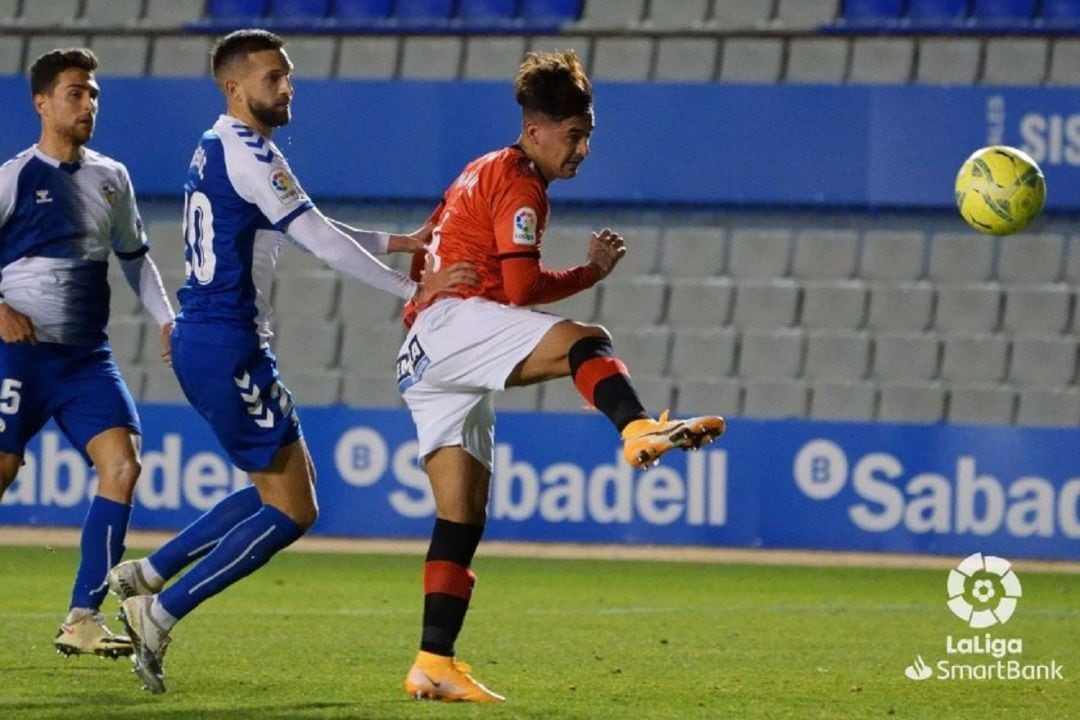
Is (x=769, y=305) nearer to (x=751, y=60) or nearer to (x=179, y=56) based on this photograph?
(x=751, y=60)

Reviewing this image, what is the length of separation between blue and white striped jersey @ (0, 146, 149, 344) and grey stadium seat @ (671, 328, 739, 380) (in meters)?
7.34

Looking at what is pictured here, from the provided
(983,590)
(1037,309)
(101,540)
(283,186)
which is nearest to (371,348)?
(1037,309)

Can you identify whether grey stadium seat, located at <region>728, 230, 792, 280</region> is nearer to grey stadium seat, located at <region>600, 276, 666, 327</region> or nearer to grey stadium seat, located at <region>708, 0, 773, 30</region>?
grey stadium seat, located at <region>600, 276, 666, 327</region>

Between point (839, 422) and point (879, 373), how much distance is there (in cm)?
144

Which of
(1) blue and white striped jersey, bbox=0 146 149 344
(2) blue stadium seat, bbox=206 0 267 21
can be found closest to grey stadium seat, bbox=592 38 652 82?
(2) blue stadium seat, bbox=206 0 267 21

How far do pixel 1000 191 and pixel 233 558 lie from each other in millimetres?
3202

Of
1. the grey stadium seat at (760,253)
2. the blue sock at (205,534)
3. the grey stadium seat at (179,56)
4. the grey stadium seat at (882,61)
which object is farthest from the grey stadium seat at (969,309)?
the blue sock at (205,534)

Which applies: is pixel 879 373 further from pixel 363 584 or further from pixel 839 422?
pixel 363 584

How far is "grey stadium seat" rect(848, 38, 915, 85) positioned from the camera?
14.1 m

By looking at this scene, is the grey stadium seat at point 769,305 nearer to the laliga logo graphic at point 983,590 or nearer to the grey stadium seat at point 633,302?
the grey stadium seat at point 633,302

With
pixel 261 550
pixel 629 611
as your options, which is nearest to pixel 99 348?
pixel 261 550

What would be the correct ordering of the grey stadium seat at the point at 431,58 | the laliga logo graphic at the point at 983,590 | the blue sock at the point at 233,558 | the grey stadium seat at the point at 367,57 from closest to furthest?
1. the blue sock at the point at 233,558
2. the laliga logo graphic at the point at 983,590
3. the grey stadium seat at the point at 431,58
4. the grey stadium seat at the point at 367,57

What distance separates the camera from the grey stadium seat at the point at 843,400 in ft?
44.0

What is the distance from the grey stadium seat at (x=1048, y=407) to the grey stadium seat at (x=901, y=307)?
89 cm
